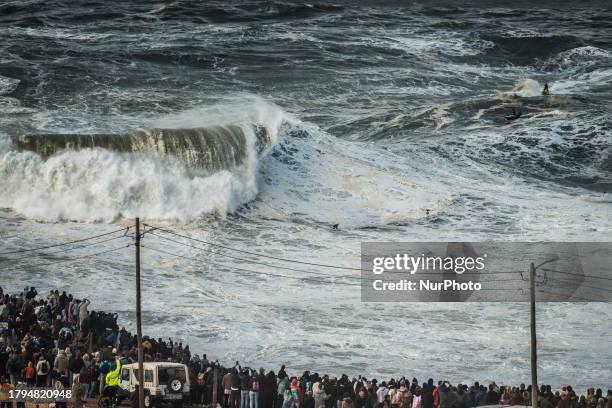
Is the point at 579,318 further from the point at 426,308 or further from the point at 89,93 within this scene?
the point at 89,93

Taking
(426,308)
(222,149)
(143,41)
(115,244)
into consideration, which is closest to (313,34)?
(143,41)

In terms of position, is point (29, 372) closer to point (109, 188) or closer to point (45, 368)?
point (45, 368)

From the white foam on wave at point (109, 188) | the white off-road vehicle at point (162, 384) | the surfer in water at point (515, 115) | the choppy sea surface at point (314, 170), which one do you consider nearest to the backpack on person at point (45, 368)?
the white off-road vehicle at point (162, 384)

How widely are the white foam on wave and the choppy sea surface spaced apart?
0.23 ft

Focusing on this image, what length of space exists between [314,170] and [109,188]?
7.75m

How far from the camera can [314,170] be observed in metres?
42.3

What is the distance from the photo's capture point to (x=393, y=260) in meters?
33.2

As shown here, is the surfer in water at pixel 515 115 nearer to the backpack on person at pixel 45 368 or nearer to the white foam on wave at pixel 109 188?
the white foam on wave at pixel 109 188

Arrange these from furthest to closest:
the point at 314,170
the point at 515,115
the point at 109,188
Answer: the point at 515,115, the point at 314,170, the point at 109,188

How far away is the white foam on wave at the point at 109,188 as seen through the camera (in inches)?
1452

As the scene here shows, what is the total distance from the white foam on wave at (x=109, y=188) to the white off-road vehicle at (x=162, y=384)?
611 inches

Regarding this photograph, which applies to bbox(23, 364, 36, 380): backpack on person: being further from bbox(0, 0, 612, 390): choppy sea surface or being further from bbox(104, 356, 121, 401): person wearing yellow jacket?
bbox(0, 0, 612, 390): choppy sea surface

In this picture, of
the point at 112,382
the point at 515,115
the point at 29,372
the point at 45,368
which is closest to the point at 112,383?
the point at 112,382

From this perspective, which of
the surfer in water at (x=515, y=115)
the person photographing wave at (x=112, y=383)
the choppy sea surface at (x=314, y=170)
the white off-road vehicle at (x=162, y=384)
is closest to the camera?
the person photographing wave at (x=112, y=383)
